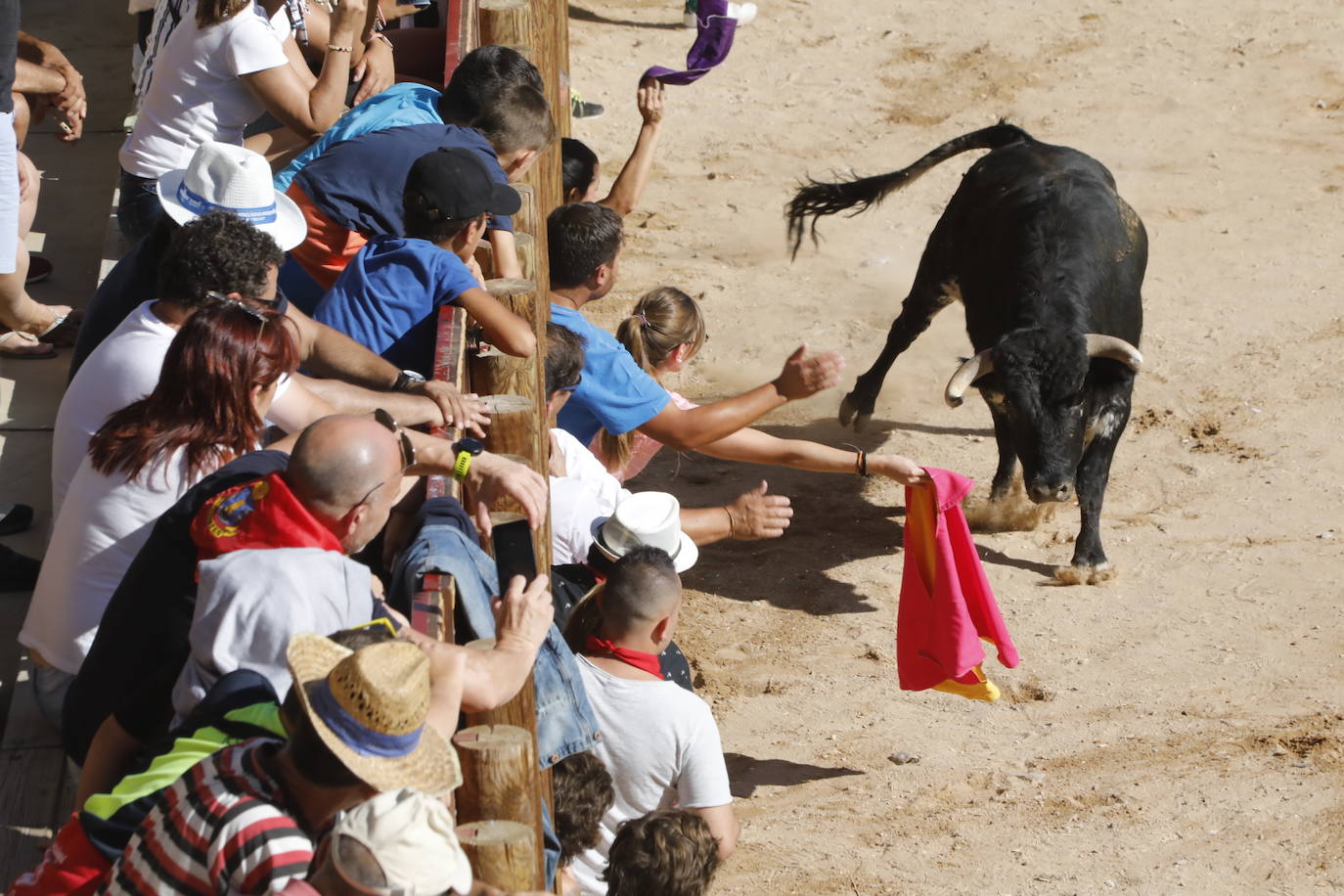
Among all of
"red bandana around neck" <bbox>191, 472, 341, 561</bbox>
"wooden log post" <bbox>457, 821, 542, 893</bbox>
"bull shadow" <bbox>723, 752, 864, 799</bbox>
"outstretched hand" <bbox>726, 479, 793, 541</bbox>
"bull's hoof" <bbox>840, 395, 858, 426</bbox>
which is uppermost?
"red bandana around neck" <bbox>191, 472, 341, 561</bbox>

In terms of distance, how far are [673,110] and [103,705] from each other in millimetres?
10067

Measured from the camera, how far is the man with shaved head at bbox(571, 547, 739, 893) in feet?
12.6

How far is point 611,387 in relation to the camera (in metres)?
5.11

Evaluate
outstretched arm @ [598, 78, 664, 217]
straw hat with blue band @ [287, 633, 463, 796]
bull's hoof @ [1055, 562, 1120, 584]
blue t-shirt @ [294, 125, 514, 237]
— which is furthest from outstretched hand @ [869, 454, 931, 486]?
straw hat with blue band @ [287, 633, 463, 796]

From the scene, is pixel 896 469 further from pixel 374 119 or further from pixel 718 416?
pixel 374 119

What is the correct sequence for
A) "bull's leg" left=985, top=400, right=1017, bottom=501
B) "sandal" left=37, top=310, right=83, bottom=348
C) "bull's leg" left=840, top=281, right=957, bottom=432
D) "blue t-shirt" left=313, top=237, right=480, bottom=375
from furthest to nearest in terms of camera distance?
1. "bull's leg" left=840, top=281, right=957, bottom=432
2. "bull's leg" left=985, top=400, right=1017, bottom=501
3. "sandal" left=37, top=310, right=83, bottom=348
4. "blue t-shirt" left=313, top=237, right=480, bottom=375

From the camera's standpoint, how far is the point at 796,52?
44.0ft

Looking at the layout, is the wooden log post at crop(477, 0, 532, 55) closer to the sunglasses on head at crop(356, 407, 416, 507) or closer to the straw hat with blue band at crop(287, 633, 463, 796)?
the sunglasses on head at crop(356, 407, 416, 507)

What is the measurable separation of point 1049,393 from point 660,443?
2305mm

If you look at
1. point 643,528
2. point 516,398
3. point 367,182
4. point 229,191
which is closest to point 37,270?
point 367,182

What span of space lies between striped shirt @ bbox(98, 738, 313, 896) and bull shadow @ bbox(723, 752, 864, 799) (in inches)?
132

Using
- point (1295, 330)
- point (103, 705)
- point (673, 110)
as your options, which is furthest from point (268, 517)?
point (673, 110)

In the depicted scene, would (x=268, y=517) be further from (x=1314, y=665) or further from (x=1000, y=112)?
(x=1000, y=112)

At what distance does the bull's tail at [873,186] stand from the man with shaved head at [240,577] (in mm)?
6267
